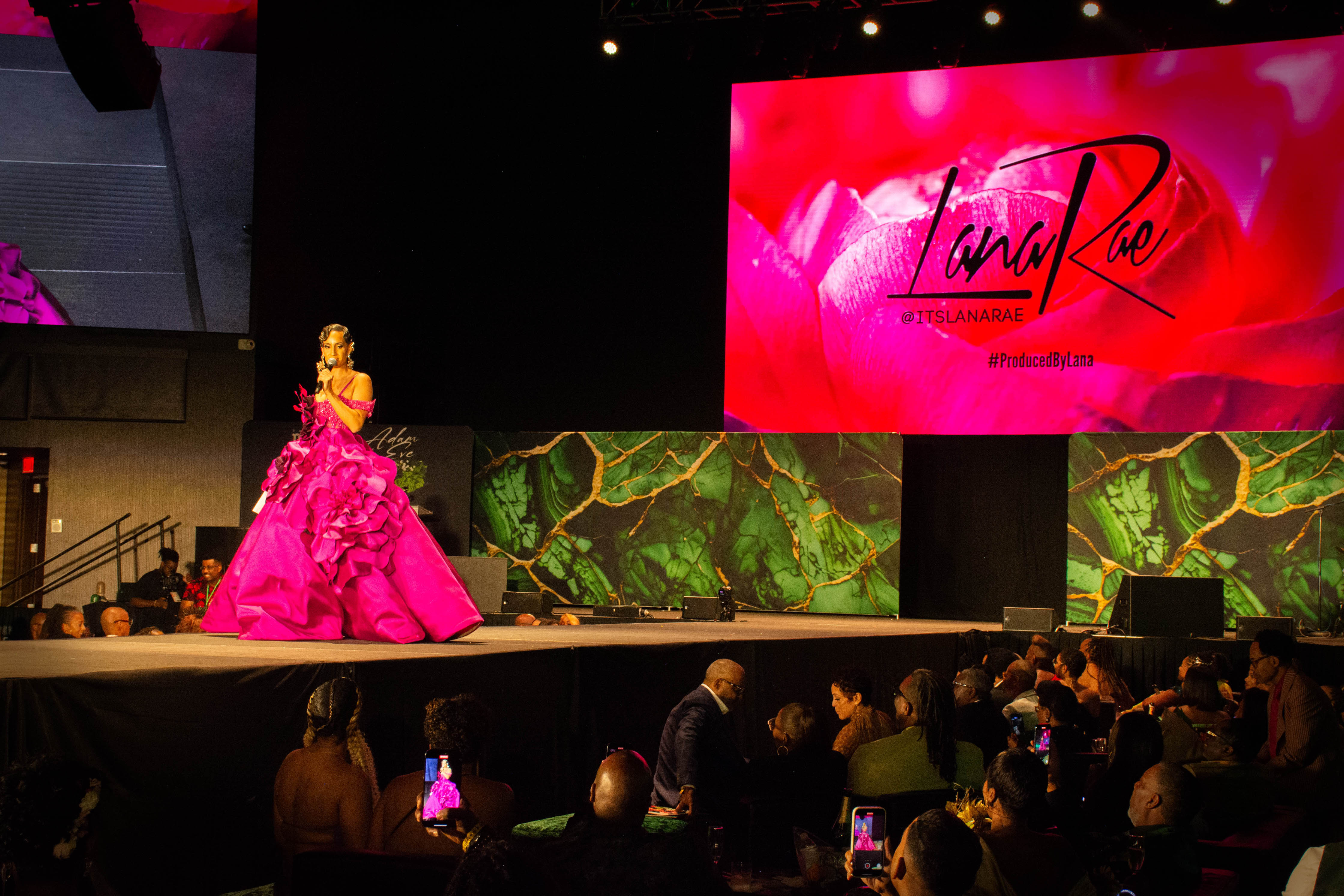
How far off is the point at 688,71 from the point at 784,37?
839 mm

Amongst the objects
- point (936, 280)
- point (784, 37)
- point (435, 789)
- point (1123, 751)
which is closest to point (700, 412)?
point (936, 280)

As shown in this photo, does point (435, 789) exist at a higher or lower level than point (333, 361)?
lower

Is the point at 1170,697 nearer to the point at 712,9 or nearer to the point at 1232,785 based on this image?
the point at 1232,785

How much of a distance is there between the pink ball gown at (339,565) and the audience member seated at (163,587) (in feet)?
11.6

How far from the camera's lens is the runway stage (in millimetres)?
3285

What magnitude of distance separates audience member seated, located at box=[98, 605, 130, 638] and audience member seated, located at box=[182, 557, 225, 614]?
79 cm

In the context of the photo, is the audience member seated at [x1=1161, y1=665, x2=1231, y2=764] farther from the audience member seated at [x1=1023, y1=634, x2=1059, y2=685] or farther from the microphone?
the microphone

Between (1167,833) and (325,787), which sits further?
(325,787)

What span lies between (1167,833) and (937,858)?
0.80 metres

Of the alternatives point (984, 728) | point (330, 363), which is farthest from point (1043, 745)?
point (330, 363)

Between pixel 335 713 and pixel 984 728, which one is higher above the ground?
pixel 335 713

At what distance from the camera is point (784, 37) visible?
968cm

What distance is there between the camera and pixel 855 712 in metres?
4.20

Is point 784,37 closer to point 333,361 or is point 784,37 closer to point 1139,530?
point 1139,530
